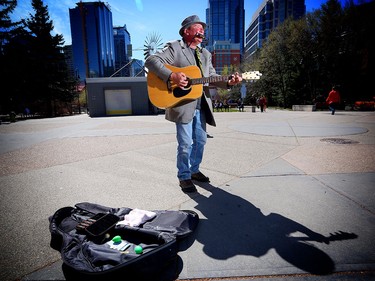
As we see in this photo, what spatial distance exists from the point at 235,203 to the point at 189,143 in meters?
0.97

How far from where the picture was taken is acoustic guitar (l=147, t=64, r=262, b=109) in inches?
112

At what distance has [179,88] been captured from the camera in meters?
2.86

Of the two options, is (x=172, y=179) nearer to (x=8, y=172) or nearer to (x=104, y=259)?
(x=104, y=259)

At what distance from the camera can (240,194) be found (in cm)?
271

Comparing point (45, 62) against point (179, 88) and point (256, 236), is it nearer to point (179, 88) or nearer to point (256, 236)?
point (179, 88)

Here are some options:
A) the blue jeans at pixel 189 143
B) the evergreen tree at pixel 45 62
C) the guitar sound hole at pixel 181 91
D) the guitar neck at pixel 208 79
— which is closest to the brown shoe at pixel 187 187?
the blue jeans at pixel 189 143

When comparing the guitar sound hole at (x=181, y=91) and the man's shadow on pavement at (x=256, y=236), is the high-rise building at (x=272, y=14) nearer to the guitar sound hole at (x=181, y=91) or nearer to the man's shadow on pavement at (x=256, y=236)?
the guitar sound hole at (x=181, y=91)

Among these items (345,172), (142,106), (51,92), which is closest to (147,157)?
(345,172)

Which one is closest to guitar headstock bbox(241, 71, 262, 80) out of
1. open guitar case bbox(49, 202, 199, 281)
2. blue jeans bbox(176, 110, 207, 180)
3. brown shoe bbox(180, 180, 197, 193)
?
blue jeans bbox(176, 110, 207, 180)

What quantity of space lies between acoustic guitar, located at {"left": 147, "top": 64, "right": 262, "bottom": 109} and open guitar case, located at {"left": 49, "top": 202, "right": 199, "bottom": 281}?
4.75 ft

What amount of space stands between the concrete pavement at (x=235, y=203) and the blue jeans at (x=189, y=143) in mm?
344

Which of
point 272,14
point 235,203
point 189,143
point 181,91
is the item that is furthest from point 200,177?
point 272,14

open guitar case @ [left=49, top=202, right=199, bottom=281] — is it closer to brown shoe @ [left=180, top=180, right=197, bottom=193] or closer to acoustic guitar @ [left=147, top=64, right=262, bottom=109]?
brown shoe @ [left=180, top=180, right=197, bottom=193]

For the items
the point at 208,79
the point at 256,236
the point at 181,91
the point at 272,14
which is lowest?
the point at 256,236
